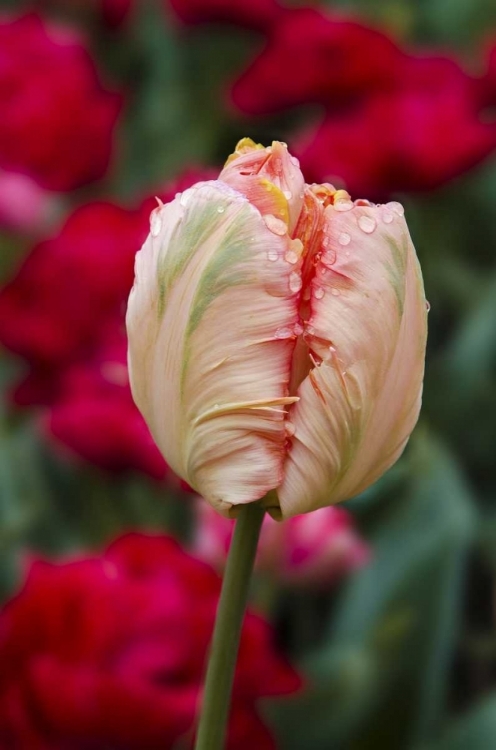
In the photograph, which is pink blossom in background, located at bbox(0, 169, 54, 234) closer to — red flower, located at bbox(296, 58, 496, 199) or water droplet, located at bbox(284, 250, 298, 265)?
red flower, located at bbox(296, 58, 496, 199)

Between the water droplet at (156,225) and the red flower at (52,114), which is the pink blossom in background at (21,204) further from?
the water droplet at (156,225)

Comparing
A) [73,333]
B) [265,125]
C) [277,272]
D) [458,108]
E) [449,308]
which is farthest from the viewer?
[265,125]

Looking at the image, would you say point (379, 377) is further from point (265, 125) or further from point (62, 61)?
point (265, 125)

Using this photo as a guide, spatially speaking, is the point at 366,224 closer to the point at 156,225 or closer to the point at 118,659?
the point at 156,225

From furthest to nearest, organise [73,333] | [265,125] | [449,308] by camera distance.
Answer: [265,125] → [449,308] → [73,333]

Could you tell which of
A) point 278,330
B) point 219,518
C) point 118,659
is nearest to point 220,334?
point 278,330

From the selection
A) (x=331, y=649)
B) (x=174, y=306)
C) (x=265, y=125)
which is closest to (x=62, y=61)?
(x=265, y=125)

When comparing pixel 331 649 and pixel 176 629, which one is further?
pixel 331 649

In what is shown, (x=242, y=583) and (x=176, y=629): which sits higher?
(x=242, y=583)
